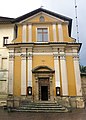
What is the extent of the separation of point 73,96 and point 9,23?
1248cm

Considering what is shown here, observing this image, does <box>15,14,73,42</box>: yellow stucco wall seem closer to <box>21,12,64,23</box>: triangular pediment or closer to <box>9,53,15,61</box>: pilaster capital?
<box>21,12,64,23</box>: triangular pediment

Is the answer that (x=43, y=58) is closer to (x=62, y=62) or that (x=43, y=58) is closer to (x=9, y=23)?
(x=62, y=62)

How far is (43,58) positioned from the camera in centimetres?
2434

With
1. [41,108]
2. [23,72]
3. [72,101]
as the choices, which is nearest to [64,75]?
[72,101]

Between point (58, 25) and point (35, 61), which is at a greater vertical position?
point (58, 25)

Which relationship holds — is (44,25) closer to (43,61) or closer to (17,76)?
(43,61)

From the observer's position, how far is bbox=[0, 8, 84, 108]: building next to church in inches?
902

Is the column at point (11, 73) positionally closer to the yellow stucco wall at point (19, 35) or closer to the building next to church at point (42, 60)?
the building next to church at point (42, 60)

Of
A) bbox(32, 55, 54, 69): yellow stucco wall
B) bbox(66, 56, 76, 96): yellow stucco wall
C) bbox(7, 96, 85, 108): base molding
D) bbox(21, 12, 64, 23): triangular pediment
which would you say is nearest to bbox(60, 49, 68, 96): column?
bbox(66, 56, 76, 96): yellow stucco wall

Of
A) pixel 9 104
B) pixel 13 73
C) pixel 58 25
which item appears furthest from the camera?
pixel 58 25

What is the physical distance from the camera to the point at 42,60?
24266mm

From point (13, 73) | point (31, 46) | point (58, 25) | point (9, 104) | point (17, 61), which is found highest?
point (58, 25)

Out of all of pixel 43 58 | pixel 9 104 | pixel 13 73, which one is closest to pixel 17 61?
pixel 13 73

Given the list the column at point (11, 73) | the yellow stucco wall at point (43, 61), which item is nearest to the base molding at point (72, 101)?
the yellow stucco wall at point (43, 61)
